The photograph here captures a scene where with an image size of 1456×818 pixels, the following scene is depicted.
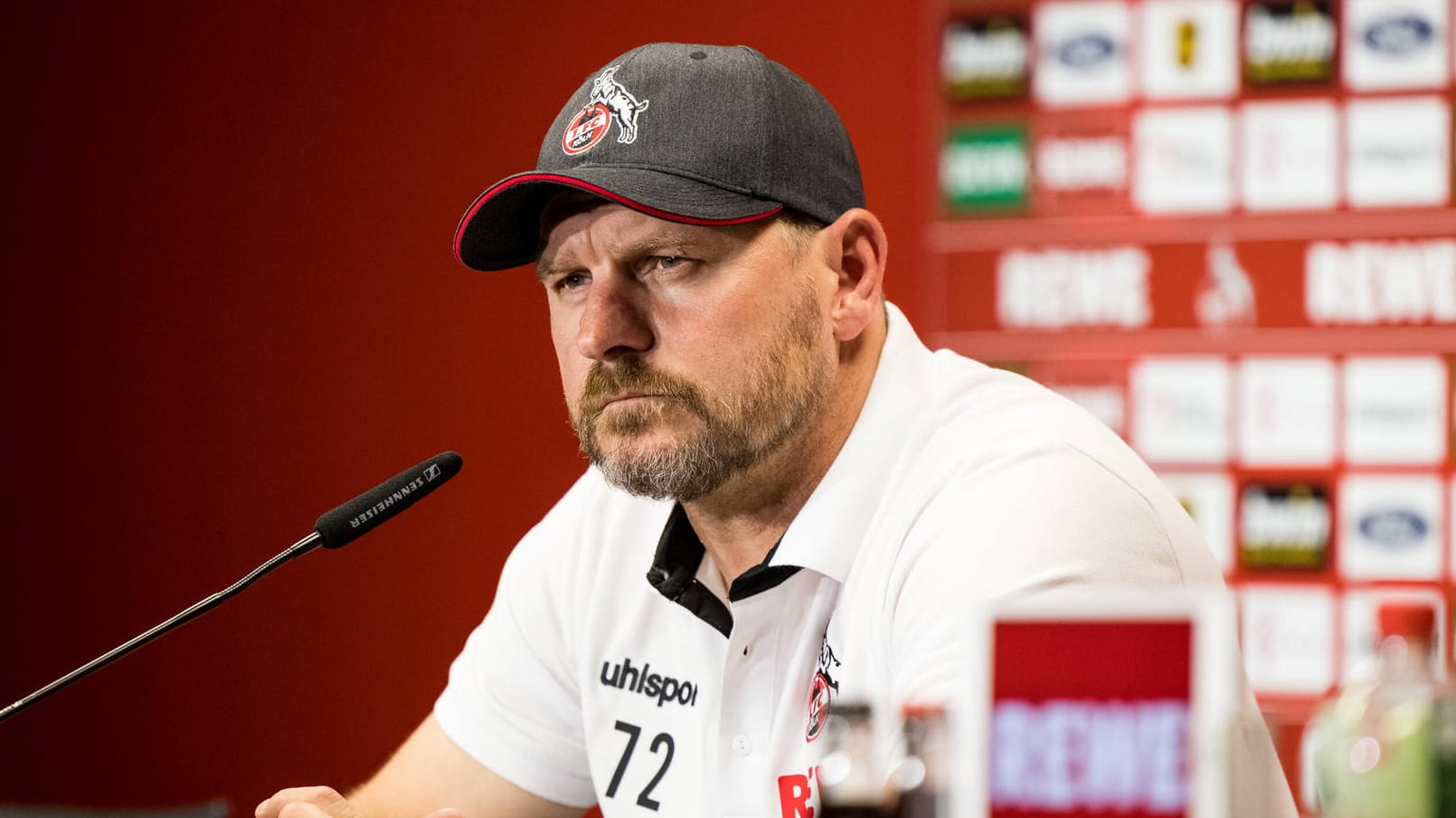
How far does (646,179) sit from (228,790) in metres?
2.23

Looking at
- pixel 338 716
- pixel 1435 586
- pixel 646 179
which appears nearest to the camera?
pixel 646 179

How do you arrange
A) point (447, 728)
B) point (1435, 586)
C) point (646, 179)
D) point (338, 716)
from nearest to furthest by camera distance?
point (646, 179), point (447, 728), point (1435, 586), point (338, 716)

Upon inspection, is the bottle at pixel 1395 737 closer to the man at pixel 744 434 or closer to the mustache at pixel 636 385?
the man at pixel 744 434

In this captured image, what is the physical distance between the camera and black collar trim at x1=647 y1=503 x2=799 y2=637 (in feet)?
3.97

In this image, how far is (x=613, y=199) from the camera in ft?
3.74

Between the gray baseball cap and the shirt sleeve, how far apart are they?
349mm

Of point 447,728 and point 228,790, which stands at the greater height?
point 447,728

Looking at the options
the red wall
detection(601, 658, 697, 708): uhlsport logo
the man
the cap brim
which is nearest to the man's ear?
the man

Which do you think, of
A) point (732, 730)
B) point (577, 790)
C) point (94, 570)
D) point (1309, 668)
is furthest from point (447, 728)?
point (94, 570)

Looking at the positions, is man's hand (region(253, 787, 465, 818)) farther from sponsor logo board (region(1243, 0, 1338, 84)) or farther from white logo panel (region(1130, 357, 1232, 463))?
sponsor logo board (region(1243, 0, 1338, 84))

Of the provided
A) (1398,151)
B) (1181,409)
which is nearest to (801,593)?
Answer: (1181,409)

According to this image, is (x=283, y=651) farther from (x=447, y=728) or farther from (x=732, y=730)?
(x=732, y=730)

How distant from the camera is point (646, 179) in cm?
115

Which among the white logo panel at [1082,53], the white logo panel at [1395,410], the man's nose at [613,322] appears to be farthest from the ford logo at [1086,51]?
the man's nose at [613,322]
